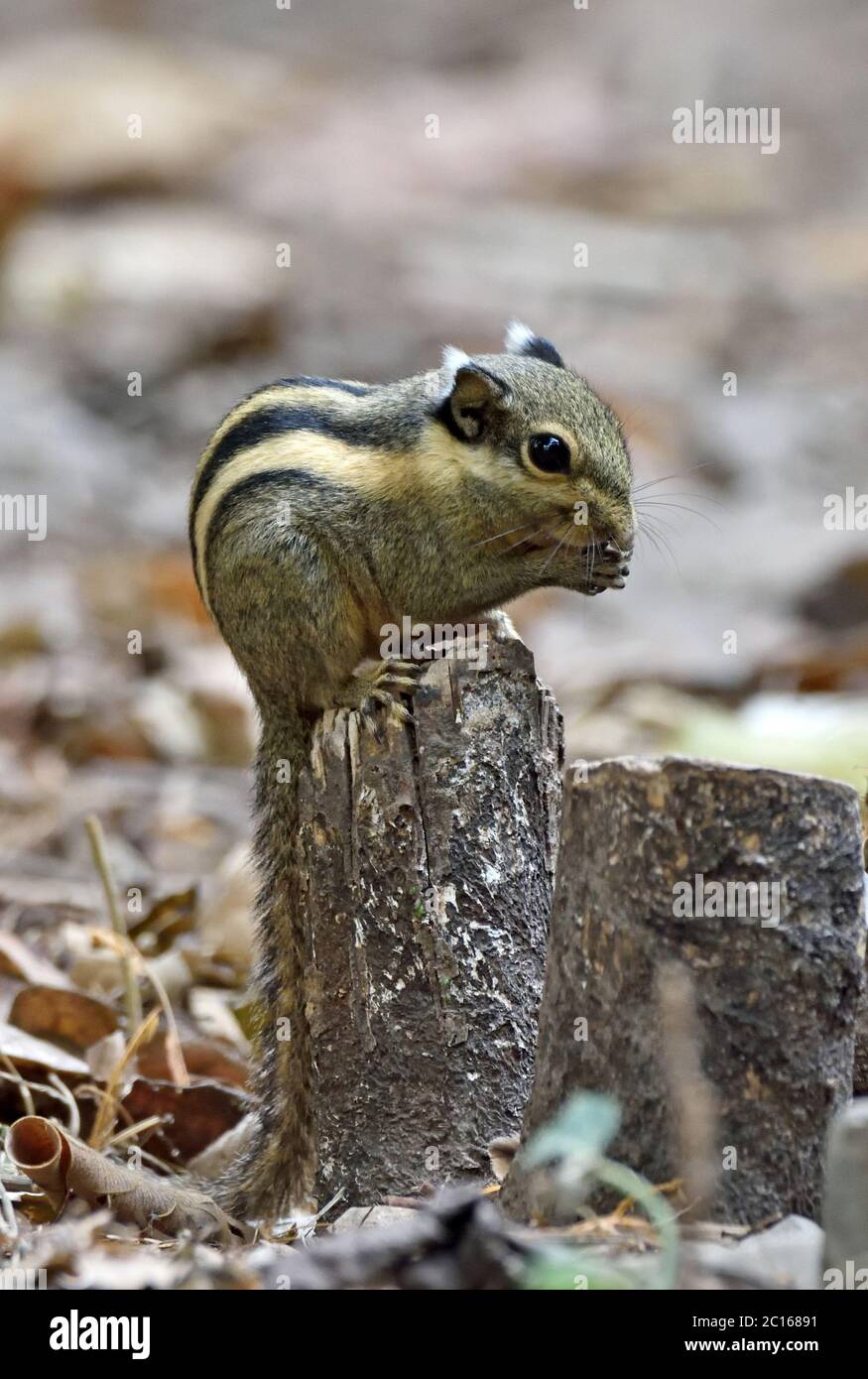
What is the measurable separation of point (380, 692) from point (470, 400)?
1.10 metres

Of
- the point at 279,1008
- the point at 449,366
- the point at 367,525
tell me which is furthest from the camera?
the point at 449,366

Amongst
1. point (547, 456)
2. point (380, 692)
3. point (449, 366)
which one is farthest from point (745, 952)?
point (449, 366)

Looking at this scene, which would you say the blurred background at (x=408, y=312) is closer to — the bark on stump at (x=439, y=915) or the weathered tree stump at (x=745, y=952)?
the bark on stump at (x=439, y=915)

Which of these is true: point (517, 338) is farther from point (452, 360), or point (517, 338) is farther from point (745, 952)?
point (745, 952)

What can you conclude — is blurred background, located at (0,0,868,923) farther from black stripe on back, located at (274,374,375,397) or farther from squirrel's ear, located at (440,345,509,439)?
black stripe on back, located at (274,374,375,397)

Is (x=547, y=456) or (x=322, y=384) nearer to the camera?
(x=547, y=456)

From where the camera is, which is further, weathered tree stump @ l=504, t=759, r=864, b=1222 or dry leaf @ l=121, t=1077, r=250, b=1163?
dry leaf @ l=121, t=1077, r=250, b=1163

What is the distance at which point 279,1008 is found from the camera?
4625mm

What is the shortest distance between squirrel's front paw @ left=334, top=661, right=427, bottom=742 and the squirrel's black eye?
0.77 meters

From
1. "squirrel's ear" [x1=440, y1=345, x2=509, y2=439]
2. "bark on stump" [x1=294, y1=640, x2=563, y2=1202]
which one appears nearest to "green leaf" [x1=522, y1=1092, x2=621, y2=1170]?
"bark on stump" [x1=294, y1=640, x2=563, y2=1202]

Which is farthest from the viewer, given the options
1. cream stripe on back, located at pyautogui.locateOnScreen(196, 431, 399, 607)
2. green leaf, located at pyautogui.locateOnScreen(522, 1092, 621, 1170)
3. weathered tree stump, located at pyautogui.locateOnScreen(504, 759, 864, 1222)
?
cream stripe on back, located at pyautogui.locateOnScreen(196, 431, 399, 607)

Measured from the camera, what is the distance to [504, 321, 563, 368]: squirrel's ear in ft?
18.0

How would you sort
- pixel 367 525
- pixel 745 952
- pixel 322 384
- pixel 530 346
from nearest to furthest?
pixel 745 952 → pixel 367 525 → pixel 322 384 → pixel 530 346

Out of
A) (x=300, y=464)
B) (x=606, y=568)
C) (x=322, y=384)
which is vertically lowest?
(x=606, y=568)
